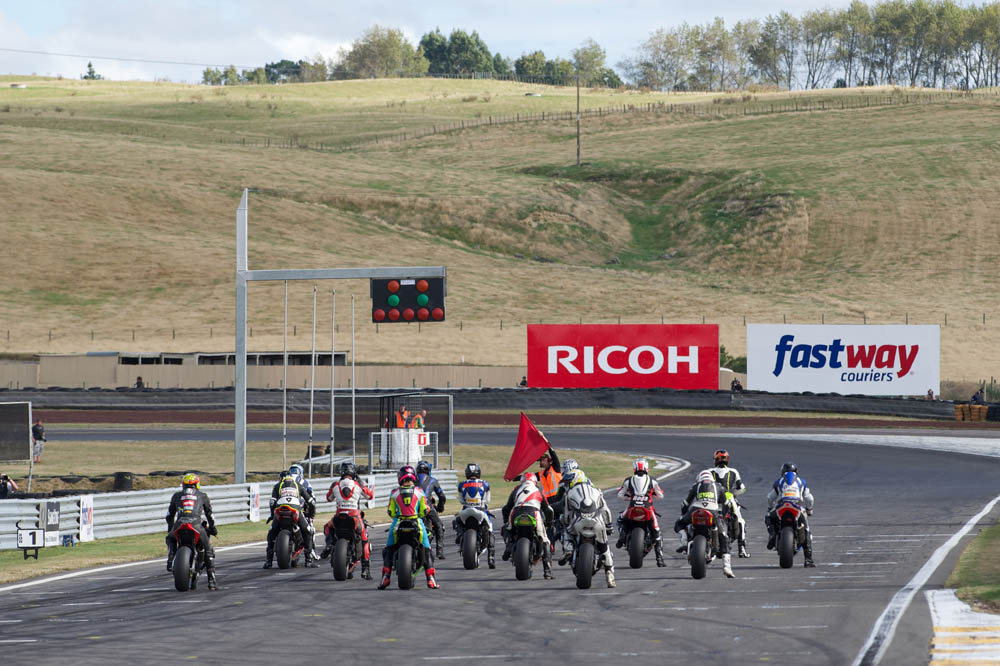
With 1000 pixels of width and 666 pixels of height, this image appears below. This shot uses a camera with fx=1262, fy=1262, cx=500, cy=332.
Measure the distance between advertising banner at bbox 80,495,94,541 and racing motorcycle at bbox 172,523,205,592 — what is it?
714 centimetres

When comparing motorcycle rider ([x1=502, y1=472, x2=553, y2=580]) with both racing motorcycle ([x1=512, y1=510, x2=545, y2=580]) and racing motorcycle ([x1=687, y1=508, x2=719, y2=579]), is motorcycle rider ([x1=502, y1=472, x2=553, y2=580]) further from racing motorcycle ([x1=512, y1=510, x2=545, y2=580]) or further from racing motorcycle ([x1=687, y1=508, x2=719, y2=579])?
racing motorcycle ([x1=687, y1=508, x2=719, y2=579])

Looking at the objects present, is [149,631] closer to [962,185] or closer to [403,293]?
[403,293]

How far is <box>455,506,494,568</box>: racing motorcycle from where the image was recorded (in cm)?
1839

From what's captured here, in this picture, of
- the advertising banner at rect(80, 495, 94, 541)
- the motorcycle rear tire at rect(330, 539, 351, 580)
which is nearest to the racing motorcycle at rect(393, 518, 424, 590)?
the motorcycle rear tire at rect(330, 539, 351, 580)

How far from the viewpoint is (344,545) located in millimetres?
17578

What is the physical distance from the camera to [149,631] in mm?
13523

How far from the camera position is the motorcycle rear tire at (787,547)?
17734mm

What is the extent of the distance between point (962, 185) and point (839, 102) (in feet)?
143

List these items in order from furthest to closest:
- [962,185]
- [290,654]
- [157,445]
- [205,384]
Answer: [962,185]
[205,384]
[157,445]
[290,654]

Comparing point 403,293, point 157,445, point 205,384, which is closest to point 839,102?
point 205,384

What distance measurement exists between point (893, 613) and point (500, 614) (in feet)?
14.2

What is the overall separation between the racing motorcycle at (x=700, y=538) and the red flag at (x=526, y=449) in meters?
4.24

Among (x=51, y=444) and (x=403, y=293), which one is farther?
(x=51, y=444)

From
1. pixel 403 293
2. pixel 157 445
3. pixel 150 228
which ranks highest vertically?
pixel 150 228
